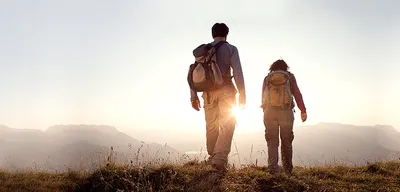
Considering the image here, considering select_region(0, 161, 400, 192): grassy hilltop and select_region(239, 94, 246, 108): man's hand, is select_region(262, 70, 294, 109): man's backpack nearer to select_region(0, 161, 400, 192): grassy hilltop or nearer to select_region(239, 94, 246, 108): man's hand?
select_region(239, 94, 246, 108): man's hand

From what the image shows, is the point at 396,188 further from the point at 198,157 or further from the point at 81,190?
the point at 81,190

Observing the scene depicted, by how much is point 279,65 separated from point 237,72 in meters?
1.67

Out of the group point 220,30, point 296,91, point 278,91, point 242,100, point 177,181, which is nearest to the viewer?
point 177,181

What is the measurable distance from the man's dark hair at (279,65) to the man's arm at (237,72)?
151 cm

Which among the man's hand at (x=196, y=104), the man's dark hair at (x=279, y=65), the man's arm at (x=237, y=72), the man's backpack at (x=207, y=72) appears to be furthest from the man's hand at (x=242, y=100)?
the man's dark hair at (x=279, y=65)

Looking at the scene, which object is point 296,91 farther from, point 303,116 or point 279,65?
point 279,65

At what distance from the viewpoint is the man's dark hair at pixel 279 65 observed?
830 cm

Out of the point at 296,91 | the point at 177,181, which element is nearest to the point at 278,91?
the point at 296,91

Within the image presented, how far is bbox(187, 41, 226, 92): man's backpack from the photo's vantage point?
697cm

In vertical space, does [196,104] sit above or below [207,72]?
below

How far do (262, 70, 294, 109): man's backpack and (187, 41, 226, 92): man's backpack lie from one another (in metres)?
1.50

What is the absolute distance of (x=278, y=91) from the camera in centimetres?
796

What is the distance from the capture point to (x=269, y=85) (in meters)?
8.12

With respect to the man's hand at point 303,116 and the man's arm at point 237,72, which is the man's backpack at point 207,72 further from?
the man's hand at point 303,116
